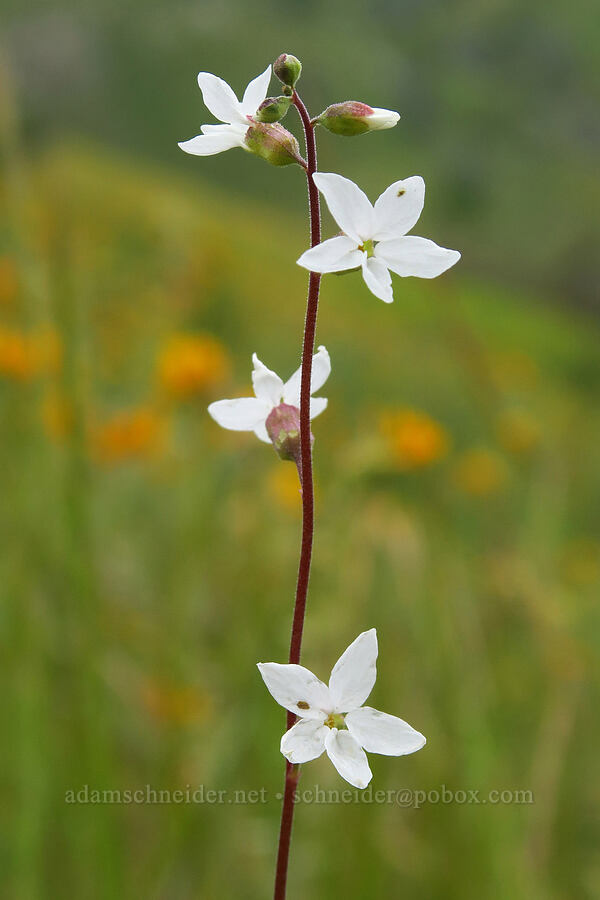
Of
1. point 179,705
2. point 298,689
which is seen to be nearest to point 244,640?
point 179,705

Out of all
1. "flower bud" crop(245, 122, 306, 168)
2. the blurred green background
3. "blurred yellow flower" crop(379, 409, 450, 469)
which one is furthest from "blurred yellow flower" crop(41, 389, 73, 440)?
"flower bud" crop(245, 122, 306, 168)

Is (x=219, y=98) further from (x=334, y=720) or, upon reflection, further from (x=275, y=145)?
(x=334, y=720)

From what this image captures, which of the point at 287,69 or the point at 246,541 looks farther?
the point at 246,541

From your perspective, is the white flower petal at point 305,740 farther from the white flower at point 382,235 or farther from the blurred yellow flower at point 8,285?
the blurred yellow flower at point 8,285

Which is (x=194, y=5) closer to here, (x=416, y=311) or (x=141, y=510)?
(x=416, y=311)

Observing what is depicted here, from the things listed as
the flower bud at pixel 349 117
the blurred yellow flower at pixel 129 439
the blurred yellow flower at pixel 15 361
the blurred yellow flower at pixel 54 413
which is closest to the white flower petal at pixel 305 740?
the flower bud at pixel 349 117

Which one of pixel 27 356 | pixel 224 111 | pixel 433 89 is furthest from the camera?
pixel 433 89
